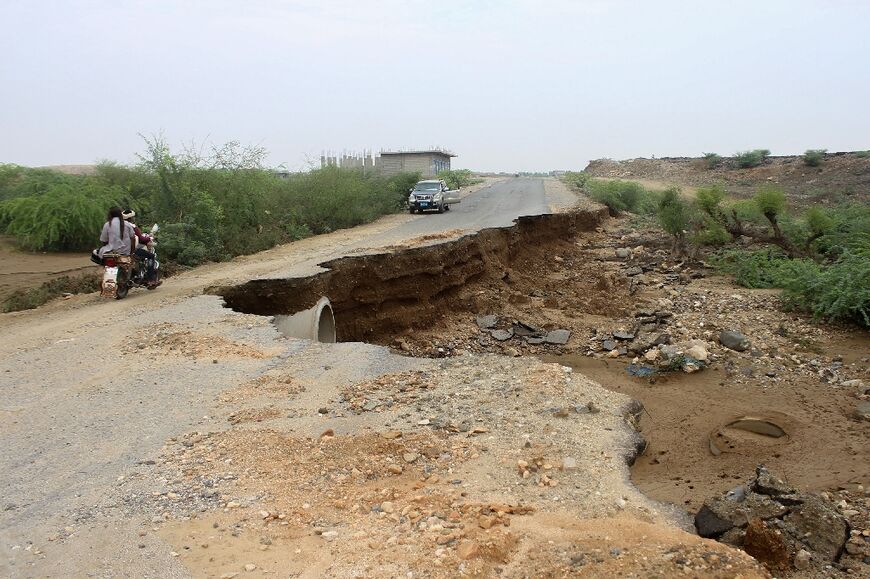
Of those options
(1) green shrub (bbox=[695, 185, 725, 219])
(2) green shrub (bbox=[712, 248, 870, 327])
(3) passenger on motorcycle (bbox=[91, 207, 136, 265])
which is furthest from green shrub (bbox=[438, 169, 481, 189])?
(3) passenger on motorcycle (bbox=[91, 207, 136, 265])

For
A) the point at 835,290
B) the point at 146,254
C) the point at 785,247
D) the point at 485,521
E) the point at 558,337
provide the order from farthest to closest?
the point at 785,247 < the point at 558,337 < the point at 146,254 < the point at 835,290 < the point at 485,521

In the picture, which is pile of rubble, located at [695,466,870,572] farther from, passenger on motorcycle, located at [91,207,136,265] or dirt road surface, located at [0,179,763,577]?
passenger on motorcycle, located at [91,207,136,265]

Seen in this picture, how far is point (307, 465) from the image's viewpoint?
463cm

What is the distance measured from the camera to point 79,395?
606 cm

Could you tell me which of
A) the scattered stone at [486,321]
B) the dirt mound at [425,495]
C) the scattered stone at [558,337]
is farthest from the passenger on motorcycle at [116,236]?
the scattered stone at [558,337]

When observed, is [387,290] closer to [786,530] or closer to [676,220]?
[786,530]

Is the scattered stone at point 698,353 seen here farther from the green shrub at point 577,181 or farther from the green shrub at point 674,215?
the green shrub at point 577,181

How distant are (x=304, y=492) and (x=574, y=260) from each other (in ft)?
49.4

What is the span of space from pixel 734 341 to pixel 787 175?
3852 centimetres

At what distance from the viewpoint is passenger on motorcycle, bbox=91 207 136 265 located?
991cm

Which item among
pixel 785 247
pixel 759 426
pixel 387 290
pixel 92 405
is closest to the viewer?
pixel 92 405

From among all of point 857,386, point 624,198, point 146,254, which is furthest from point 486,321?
point 624,198

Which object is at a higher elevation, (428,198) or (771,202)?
(428,198)

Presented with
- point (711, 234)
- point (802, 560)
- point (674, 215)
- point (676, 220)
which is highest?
point (674, 215)
